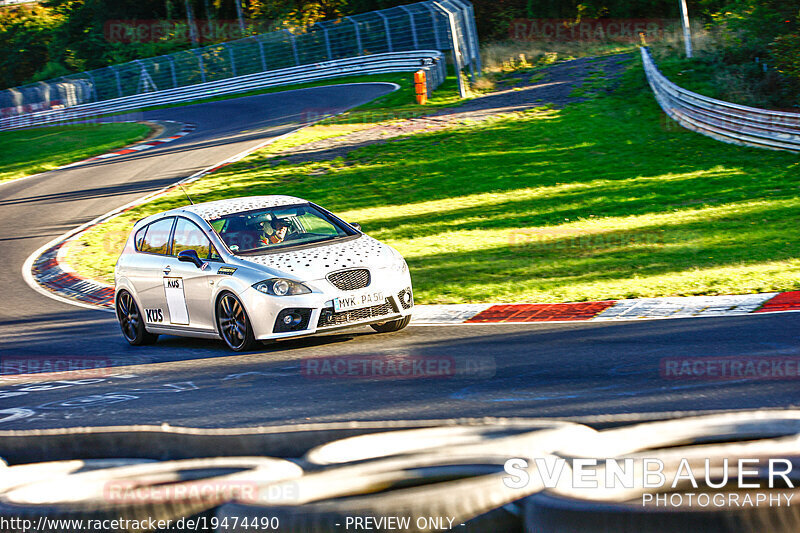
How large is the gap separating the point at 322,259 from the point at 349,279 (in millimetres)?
399

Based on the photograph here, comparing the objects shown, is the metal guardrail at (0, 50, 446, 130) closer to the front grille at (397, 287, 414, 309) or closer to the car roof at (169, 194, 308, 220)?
the car roof at (169, 194, 308, 220)

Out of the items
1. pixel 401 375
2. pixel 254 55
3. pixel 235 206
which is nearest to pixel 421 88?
pixel 254 55

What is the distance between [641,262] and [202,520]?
10.6m

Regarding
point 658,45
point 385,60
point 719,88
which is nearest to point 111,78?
point 385,60

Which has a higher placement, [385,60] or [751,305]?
[385,60]

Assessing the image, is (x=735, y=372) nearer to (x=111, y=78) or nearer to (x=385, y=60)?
(x=385, y=60)

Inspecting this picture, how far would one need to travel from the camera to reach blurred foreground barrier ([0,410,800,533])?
3.27m

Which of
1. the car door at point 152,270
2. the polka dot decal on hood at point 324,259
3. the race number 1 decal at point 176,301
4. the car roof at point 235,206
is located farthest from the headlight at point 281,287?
the car door at point 152,270

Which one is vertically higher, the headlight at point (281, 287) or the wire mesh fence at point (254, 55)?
the wire mesh fence at point (254, 55)

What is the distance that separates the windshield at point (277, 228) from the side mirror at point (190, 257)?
0.36m

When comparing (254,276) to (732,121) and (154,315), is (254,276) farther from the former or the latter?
(732,121)

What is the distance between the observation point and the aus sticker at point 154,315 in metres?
11.0

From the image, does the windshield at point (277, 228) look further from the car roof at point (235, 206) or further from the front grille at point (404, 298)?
the front grille at point (404, 298)

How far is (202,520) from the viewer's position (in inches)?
149
